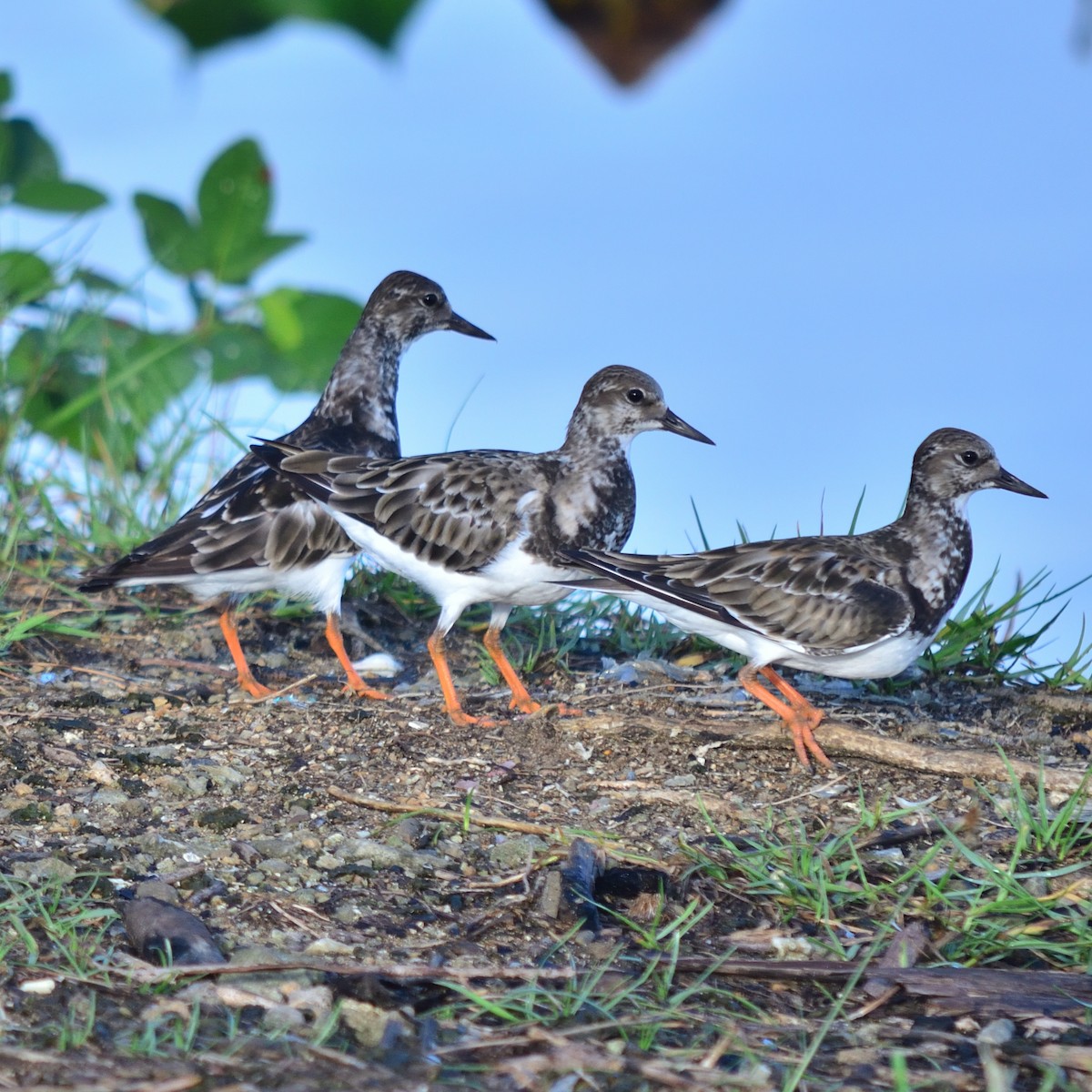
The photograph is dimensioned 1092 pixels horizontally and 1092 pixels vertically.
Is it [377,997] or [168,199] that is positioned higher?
[168,199]

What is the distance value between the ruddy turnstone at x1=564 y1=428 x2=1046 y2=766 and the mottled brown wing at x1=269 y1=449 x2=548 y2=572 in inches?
17.4

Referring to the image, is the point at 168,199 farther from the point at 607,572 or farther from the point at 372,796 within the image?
the point at 372,796

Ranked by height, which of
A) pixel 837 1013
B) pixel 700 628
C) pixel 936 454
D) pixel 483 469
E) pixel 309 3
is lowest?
pixel 837 1013

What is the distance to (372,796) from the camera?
5.55m

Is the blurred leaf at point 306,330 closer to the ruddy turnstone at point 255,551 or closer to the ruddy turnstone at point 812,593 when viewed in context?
the ruddy turnstone at point 255,551

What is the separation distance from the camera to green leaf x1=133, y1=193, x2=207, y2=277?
9062 millimetres

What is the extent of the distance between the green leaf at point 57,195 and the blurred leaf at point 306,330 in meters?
1.37

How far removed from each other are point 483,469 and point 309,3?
321 cm

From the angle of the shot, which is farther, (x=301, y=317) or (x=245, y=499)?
(x=301, y=317)

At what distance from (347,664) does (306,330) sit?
9.87ft

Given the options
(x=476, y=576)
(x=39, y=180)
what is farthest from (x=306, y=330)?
(x=476, y=576)

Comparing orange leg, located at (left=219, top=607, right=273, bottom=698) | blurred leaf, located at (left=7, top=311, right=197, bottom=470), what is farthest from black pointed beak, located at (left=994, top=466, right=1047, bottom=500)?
blurred leaf, located at (left=7, top=311, right=197, bottom=470)

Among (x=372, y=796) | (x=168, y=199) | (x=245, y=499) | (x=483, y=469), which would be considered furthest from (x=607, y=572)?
(x=168, y=199)

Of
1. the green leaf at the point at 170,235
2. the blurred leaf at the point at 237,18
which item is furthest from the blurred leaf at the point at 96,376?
the blurred leaf at the point at 237,18
